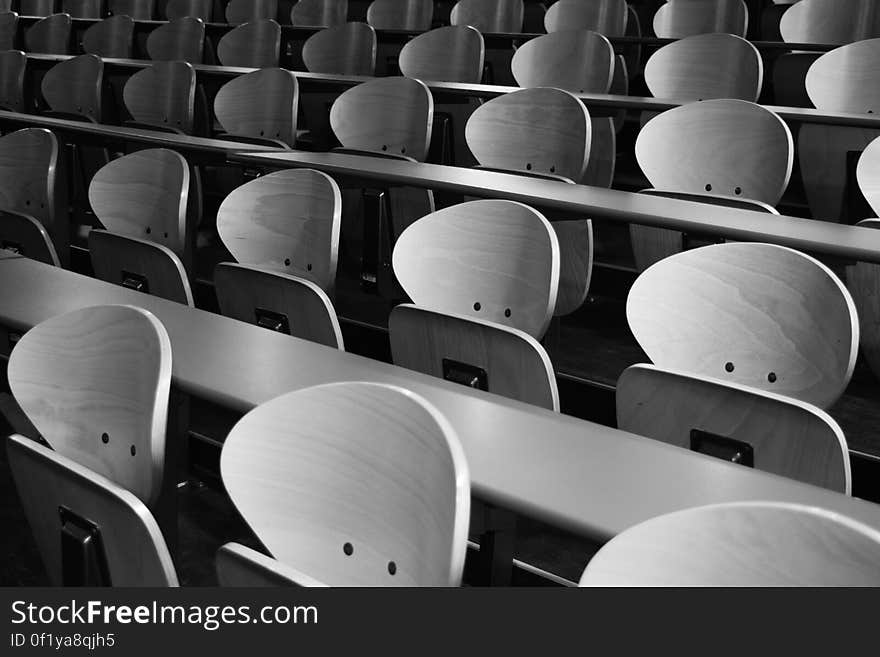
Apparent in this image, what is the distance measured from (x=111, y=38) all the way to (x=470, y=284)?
5.50 m

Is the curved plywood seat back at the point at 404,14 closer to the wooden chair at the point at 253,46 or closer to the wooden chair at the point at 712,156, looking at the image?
the wooden chair at the point at 253,46

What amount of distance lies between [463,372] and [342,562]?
925 mm

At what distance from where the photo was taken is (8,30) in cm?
787

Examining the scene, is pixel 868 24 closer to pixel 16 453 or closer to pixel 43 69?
pixel 43 69

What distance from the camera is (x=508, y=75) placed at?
20.8ft

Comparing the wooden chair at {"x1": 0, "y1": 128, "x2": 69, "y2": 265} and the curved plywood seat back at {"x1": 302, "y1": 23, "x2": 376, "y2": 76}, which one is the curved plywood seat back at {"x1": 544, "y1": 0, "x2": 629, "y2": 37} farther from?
the wooden chair at {"x1": 0, "y1": 128, "x2": 69, "y2": 265}

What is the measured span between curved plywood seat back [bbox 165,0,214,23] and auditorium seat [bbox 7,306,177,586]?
7.05 m

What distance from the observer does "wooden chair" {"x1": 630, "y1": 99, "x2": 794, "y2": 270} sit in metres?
3.58

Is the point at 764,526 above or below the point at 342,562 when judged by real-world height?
above

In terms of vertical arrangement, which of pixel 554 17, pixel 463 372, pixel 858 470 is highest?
pixel 554 17

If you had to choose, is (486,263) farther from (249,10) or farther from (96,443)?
(249,10)

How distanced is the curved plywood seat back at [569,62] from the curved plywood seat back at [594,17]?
1208 mm

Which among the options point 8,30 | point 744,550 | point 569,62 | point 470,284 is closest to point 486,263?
point 470,284

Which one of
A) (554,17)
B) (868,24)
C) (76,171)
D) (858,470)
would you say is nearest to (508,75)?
(554,17)
